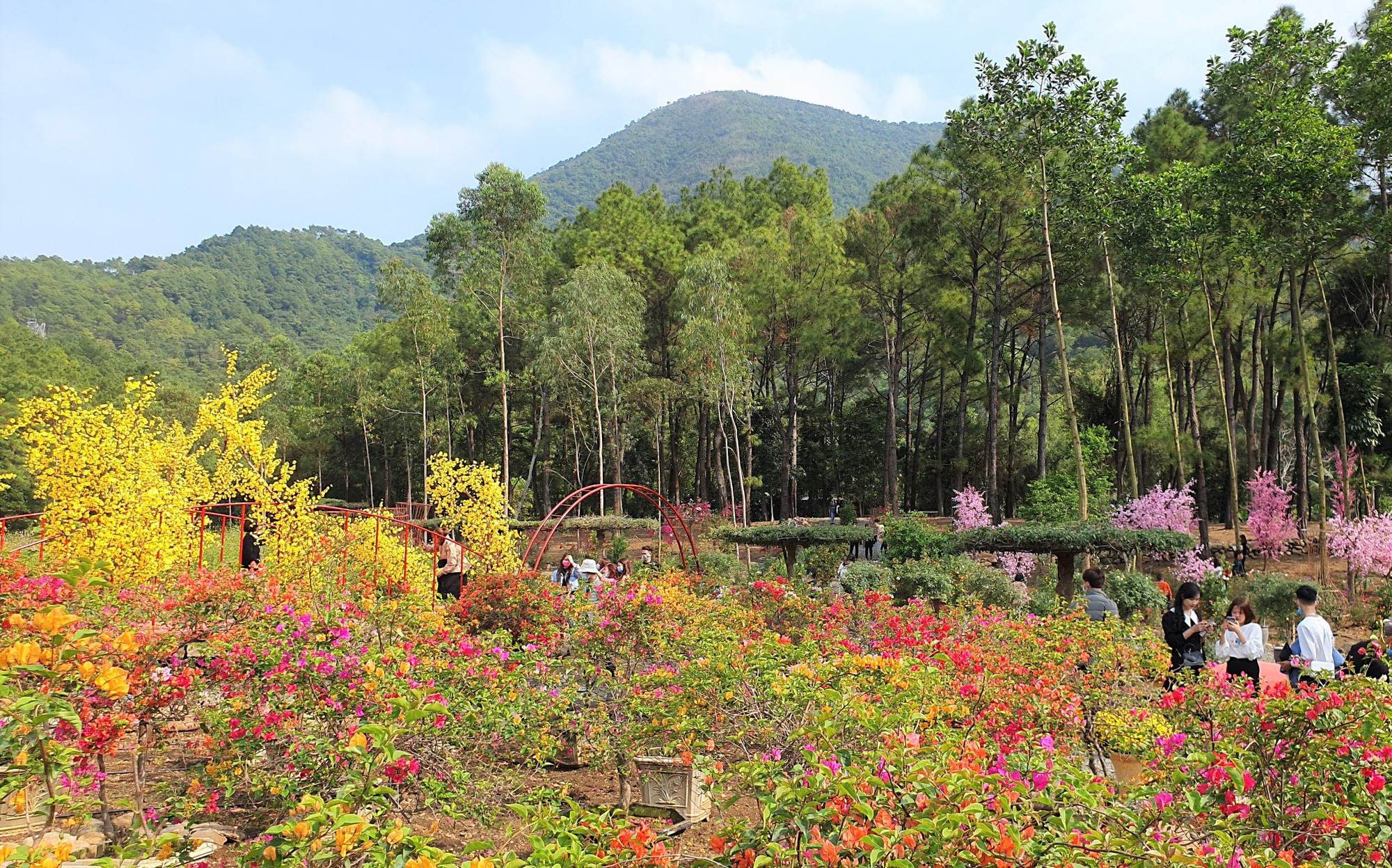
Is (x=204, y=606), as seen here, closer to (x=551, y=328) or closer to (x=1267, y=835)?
(x=1267, y=835)

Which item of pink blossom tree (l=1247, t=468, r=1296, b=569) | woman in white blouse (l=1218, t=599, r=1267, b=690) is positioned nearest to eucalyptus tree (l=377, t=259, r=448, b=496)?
pink blossom tree (l=1247, t=468, r=1296, b=569)

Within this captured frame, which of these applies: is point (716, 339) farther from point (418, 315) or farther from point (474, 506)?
point (474, 506)

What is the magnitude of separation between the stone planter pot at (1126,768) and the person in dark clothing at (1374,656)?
115 centimetres

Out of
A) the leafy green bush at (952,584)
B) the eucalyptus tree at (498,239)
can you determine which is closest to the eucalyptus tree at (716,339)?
the eucalyptus tree at (498,239)

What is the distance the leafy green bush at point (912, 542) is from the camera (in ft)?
43.9

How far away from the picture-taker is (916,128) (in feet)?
497

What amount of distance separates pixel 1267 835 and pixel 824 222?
1010 inches

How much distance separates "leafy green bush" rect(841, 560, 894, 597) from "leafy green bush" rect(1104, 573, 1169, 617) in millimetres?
2431

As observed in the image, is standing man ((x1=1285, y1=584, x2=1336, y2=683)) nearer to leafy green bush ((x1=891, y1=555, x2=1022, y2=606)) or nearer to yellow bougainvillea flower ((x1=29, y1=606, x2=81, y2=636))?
leafy green bush ((x1=891, y1=555, x2=1022, y2=606))

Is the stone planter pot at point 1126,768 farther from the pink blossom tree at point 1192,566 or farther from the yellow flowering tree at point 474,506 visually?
the pink blossom tree at point 1192,566

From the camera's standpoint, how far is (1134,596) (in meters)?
9.62

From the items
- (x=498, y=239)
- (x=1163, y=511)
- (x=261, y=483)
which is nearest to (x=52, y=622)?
(x=261, y=483)

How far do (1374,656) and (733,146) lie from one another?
137 metres

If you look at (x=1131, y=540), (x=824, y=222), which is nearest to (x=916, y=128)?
(x=824, y=222)
